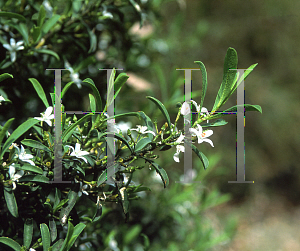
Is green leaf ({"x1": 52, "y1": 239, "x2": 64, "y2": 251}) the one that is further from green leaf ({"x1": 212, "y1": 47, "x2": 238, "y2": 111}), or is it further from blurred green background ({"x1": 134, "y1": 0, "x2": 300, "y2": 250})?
blurred green background ({"x1": 134, "y1": 0, "x2": 300, "y2": 250})

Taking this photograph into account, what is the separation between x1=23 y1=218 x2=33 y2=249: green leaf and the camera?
575 millimetres

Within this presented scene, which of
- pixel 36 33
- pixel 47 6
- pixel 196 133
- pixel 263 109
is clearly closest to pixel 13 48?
pixel 36 33

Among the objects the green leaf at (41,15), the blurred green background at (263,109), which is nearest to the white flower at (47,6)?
the green leaf at (41,15)

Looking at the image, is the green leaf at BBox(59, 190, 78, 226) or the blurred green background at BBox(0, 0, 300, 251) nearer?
the green leaf at BBox(59, 190, 78, 226)

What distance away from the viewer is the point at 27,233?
1.91 feet

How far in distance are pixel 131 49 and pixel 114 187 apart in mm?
804

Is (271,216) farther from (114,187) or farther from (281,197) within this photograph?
(114,187)

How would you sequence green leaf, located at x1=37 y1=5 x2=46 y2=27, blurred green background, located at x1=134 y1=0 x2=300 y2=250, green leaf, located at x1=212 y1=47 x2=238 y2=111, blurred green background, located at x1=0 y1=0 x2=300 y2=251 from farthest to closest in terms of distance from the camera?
blurred green background, located at x1=134 y1=0 x2=300 y2=250, blurred green background, located at x1=0 y1=0 x2=300 y2=251, green leaf, located at x1=37 y1=5 x2=46 y2=27, green leaf, located at x1=212 y1=47 x2=238 y2=111

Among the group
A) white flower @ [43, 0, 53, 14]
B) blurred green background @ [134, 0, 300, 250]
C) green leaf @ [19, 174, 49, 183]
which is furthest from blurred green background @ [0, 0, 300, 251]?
green leaf @ [19, 174, 49, 183]

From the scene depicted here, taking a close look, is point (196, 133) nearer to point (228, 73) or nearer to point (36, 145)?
point (228, 73)

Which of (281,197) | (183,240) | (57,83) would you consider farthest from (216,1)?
(57,83)

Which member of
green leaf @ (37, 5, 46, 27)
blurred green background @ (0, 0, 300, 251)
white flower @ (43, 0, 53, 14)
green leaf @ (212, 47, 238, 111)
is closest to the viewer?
green leaf @ (212, 47, 238, 111)

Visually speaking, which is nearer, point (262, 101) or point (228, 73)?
point (228, 73)

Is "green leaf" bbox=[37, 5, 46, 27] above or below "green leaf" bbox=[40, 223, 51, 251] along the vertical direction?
above
